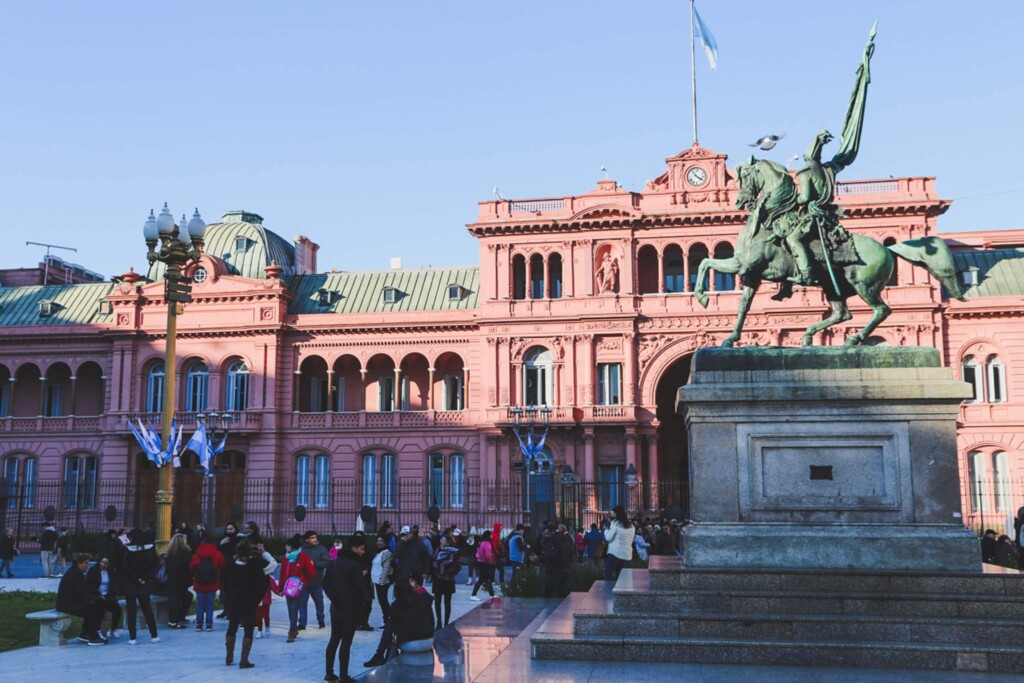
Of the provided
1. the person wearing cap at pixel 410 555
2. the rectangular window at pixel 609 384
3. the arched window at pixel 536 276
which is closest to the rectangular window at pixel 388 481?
the arched window at pixel 536 276

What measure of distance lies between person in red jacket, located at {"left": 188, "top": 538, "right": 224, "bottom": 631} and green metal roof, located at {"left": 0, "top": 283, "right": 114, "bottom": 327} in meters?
37.4

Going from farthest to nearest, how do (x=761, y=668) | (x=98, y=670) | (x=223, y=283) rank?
1. (x=223, y=283)
2. (x=98, y=670)
3. (x=761, y=668)

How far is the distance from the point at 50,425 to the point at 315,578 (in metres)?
38.6

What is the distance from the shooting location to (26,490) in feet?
165

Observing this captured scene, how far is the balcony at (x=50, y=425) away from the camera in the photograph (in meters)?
50.0

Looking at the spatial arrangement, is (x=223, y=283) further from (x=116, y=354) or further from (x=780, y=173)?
(x=780, y=173)

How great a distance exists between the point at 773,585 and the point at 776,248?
5009 mm

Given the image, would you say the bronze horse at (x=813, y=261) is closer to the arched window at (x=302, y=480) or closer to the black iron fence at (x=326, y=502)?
the black iron fence at (x=326, y=502)

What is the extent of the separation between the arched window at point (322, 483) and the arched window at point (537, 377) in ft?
33.5

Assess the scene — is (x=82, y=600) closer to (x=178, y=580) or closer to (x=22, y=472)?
(x=178, y=580)

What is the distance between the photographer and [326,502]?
4697 cm

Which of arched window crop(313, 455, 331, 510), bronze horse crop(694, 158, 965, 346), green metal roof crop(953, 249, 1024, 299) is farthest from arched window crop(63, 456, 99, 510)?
bronze horse crop(694, 158, 965, 346)

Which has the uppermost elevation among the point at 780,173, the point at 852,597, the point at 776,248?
the point at 780,173

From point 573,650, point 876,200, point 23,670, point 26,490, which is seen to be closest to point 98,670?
point 23,670
